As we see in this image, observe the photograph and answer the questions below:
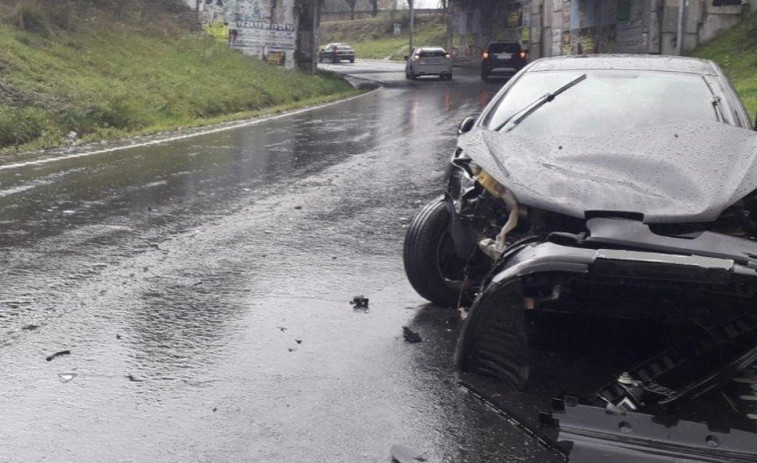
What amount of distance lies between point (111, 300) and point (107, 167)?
21.8 ft

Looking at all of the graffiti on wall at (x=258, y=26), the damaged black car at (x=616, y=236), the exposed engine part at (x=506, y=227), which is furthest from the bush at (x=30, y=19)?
the exposed engine part at (x=506, y=227)

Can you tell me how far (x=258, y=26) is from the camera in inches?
1341

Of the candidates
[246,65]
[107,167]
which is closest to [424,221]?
[107,167]

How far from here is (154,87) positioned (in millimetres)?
22375

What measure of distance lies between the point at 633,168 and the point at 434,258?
1.54 meters

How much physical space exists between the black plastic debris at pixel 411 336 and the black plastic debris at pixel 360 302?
62 centimetres

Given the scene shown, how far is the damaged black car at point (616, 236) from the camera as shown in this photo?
3871 mm

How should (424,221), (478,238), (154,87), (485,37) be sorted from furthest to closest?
(485,37) < (154,87) < (424,221) < (478,238)

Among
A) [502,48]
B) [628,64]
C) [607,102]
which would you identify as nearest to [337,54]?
[502,48]

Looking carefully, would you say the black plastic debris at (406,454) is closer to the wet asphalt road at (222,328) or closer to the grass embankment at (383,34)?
the wet asphalt road at (222,328)

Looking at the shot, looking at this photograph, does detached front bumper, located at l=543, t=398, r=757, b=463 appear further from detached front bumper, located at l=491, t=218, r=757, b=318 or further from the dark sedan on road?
detached front bumper, located at l=491, t=218, r=757, b=318

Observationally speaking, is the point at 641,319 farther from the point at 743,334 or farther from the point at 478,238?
the point at 478,238

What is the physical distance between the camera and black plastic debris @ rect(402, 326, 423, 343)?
5379 mm

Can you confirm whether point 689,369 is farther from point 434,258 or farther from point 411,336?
point 434,258
